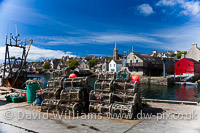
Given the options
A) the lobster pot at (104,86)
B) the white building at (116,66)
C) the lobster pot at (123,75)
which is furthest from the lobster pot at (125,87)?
the white building at (116,66)

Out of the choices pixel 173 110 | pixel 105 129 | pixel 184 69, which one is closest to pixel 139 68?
pixel 184 69

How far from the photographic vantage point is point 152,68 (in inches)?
2250

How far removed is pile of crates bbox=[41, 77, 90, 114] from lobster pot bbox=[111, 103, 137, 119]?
186 cm

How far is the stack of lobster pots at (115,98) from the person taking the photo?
785 centimetres

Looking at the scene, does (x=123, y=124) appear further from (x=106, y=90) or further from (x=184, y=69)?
(x=184, y=69)

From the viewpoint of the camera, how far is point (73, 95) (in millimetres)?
8844

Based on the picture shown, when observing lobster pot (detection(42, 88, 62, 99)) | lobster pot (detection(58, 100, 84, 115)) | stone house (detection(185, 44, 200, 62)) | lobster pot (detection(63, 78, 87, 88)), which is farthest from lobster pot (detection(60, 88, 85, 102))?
stone house (detection(185, 44, 200, 62))

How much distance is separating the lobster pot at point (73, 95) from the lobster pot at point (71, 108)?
0.23 meters

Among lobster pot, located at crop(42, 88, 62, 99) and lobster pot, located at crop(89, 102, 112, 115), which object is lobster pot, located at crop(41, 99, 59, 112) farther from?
lobster pot, located at crop(89, 102, 112, 115)

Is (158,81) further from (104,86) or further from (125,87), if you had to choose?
(104,86)

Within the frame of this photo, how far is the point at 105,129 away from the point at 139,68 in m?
51.6

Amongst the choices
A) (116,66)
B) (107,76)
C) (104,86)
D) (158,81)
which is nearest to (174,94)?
(158,81)

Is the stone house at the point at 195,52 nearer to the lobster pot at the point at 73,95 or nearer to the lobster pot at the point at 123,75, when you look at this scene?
the lobster pot at the point at 123,75

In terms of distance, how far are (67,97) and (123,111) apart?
10.1 ft
